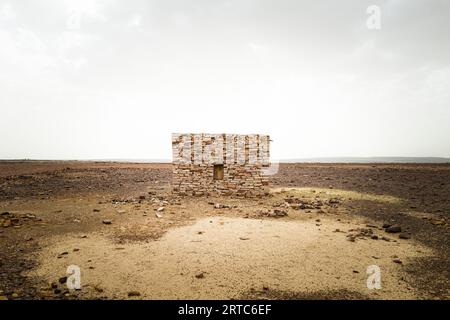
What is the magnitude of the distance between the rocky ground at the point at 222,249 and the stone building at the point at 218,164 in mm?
1605

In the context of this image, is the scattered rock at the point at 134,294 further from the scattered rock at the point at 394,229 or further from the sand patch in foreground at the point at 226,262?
the scattered rock at the point at 394,229

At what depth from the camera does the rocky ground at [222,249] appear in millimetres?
4520

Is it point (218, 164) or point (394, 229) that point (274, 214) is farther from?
point (218, 164)

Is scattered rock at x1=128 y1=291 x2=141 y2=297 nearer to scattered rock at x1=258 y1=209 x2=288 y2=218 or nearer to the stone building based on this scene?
scattered rock at x1=258 y1=209 x2=288 y2=218

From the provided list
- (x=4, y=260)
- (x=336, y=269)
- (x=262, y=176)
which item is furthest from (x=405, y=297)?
(x=262, y=176)

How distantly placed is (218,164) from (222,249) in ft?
23.2

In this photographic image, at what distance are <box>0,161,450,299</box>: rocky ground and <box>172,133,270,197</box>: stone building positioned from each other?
160 cm

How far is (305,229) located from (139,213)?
18.4 feet

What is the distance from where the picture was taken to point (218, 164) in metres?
13.0

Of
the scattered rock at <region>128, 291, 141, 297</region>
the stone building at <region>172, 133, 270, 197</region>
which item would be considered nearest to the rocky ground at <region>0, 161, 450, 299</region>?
the scattered rock at <region>128, 291, 141, 297</region>

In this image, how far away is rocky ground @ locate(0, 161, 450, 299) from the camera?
14.8ft

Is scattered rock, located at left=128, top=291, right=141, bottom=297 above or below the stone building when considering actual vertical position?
below

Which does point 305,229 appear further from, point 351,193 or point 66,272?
point 351,193

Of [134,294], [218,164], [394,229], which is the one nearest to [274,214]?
[394,229]
